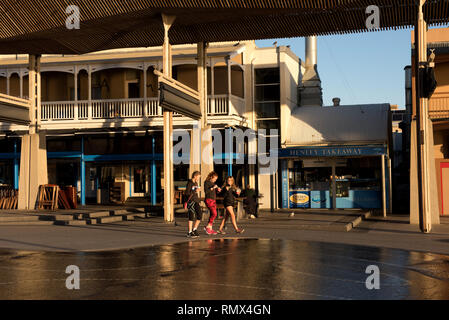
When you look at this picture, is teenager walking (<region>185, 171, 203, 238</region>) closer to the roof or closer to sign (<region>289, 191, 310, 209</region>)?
sign (<region>289, 191, 310, 209</region>)

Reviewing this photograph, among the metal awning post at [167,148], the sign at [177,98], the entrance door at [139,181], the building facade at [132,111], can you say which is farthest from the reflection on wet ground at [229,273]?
the entrance door at [139,181]

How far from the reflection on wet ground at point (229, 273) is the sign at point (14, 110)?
10666 mm

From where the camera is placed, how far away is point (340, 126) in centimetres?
2878

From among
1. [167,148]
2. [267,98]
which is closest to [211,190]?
[167,148]

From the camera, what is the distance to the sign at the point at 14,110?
71.0 ft

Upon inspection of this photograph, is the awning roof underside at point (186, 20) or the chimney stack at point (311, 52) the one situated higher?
the chimney stack at point (311, 52)

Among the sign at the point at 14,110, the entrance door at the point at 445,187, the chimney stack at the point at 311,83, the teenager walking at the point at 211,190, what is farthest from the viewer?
the chimney stack at the point at 311,83

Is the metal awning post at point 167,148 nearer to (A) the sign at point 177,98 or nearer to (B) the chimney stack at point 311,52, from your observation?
(A) the sign at point 177,98

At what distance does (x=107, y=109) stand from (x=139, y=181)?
14.8ft

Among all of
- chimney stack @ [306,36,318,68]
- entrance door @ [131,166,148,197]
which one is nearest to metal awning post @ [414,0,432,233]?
entrance door @ [131,166,148,197]

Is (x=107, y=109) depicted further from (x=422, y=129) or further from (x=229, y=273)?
(x=229, y=273)

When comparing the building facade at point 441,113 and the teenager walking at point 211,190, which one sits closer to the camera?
the teenager walking at point 211,190

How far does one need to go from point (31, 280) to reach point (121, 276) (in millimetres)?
1351
